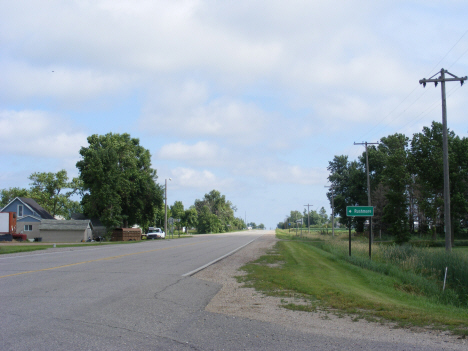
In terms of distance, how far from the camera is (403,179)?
151 feet

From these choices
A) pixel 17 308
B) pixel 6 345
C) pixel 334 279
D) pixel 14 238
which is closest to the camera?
pixel 6 345

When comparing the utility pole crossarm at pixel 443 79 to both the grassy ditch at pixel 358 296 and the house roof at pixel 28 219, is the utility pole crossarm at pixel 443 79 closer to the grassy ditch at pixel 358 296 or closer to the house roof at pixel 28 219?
the grassy ditch at pixel 358 296

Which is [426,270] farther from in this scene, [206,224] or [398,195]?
[206,224]

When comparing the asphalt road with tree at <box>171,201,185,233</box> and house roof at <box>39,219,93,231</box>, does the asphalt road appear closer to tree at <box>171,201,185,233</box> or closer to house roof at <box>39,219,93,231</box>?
house roof at <box>39,219,93,231</box>

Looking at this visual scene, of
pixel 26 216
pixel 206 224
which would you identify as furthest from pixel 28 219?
pixel 206 224

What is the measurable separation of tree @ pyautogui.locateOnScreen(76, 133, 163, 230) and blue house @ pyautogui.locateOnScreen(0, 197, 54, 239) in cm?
768

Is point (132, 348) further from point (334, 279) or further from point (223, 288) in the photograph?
point (334, 279)

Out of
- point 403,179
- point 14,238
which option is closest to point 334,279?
point 403,179

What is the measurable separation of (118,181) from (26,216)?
17739 millimetres

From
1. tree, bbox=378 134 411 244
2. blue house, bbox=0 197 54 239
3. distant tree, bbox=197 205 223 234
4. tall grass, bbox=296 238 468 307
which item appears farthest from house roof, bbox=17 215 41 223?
distant tree, bbox=197 205 223 234

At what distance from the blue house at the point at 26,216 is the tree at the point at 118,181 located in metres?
7.68

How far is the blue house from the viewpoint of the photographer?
58.8m

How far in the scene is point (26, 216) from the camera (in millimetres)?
59500

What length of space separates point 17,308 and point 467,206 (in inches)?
1784
